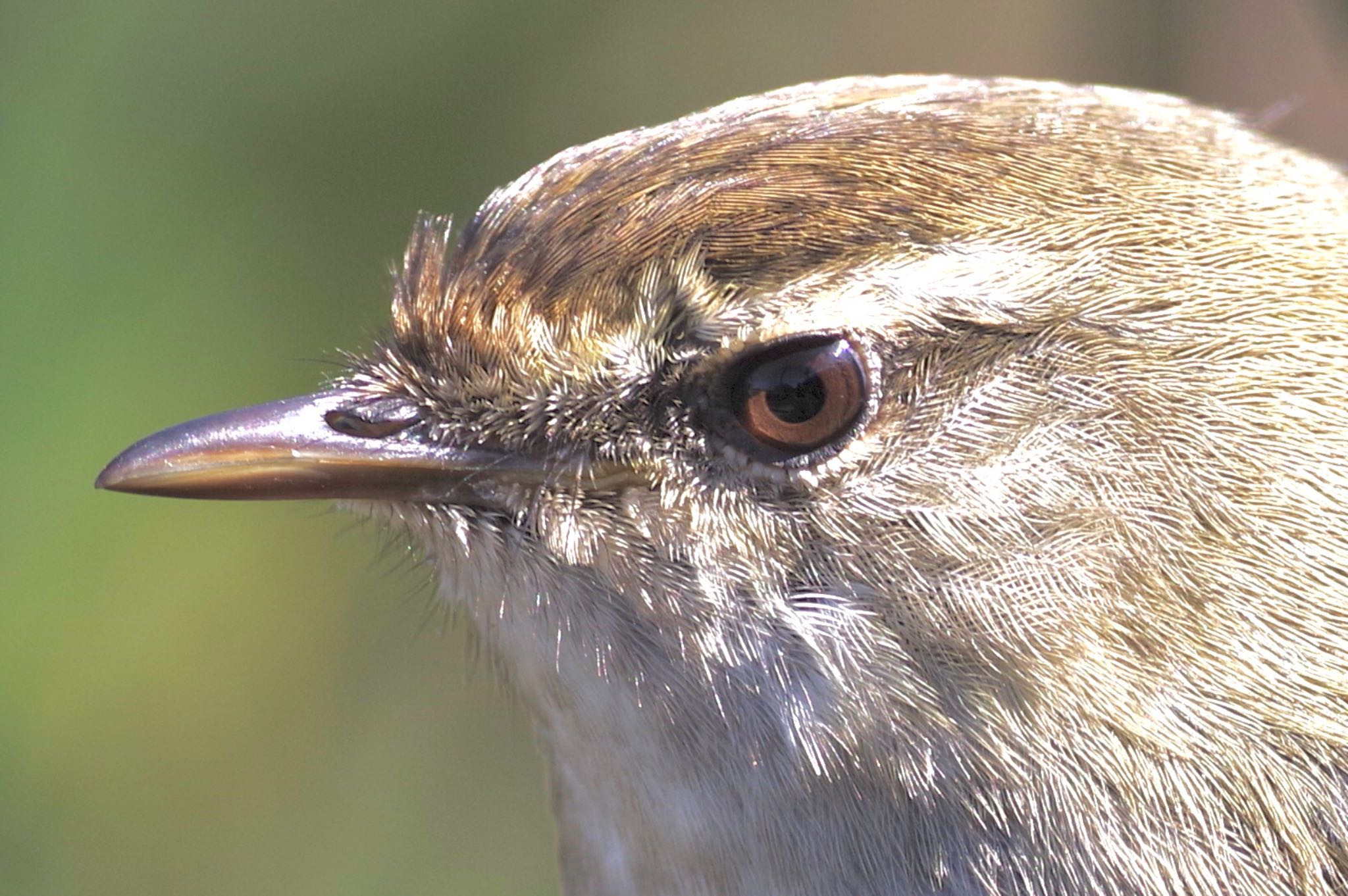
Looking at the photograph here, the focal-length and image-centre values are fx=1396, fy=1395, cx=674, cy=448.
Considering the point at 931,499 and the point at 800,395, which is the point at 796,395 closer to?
the point at 800,395

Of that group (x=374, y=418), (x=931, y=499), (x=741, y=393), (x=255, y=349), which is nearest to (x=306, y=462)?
(x=374, y=418)

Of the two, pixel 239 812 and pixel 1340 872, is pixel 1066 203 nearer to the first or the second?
pixel 1340 872

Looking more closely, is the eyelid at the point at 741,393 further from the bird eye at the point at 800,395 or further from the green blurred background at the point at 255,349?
the green blurred background at the point at 255,349

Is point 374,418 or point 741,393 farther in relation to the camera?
point 374,418

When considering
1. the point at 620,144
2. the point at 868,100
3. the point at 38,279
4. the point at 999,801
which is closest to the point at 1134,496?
the point at 999,801

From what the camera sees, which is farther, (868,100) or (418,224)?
(418,224)

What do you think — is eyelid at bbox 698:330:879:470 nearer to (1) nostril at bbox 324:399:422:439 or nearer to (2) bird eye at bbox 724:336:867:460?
(2) bird eye at bbox 724:336:867:460

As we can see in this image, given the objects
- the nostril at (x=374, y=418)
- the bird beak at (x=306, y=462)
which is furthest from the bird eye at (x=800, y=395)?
the nostril at (x=374, y=418)
